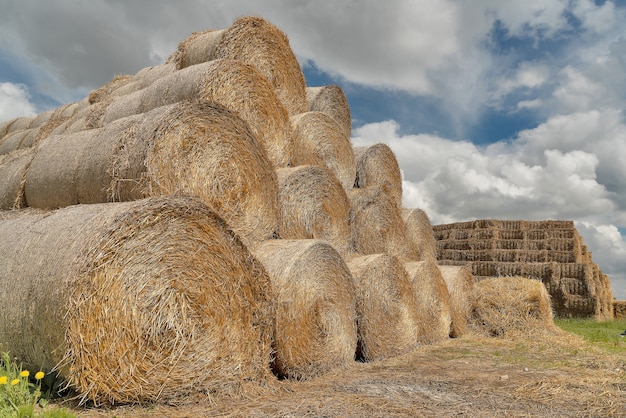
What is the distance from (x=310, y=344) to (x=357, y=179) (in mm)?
3549

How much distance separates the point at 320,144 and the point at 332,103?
1.26m

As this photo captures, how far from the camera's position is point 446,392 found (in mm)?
4250

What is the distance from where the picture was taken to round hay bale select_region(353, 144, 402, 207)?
7891mm

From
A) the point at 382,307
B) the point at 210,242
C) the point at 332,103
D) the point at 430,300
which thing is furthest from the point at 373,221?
the point at 210,242

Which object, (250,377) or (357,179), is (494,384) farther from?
(357,179)

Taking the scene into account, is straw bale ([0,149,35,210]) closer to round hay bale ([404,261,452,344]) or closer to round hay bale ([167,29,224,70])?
round hay bale ([167,29,224,70])

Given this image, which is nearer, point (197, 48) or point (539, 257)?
point (197, 48)

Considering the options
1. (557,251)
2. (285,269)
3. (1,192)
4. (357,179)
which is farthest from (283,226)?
(557,251)

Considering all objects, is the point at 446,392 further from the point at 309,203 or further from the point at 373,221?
the point at 373,221

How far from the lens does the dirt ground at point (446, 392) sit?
11.8ft

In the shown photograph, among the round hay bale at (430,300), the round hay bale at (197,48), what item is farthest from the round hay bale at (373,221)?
the round hay bale at (197,48)

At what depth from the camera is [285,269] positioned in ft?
15.5

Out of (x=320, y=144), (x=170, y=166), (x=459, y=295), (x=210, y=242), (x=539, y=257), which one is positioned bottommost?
(x=459, y=295)

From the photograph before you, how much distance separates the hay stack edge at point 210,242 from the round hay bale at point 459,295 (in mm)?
56
